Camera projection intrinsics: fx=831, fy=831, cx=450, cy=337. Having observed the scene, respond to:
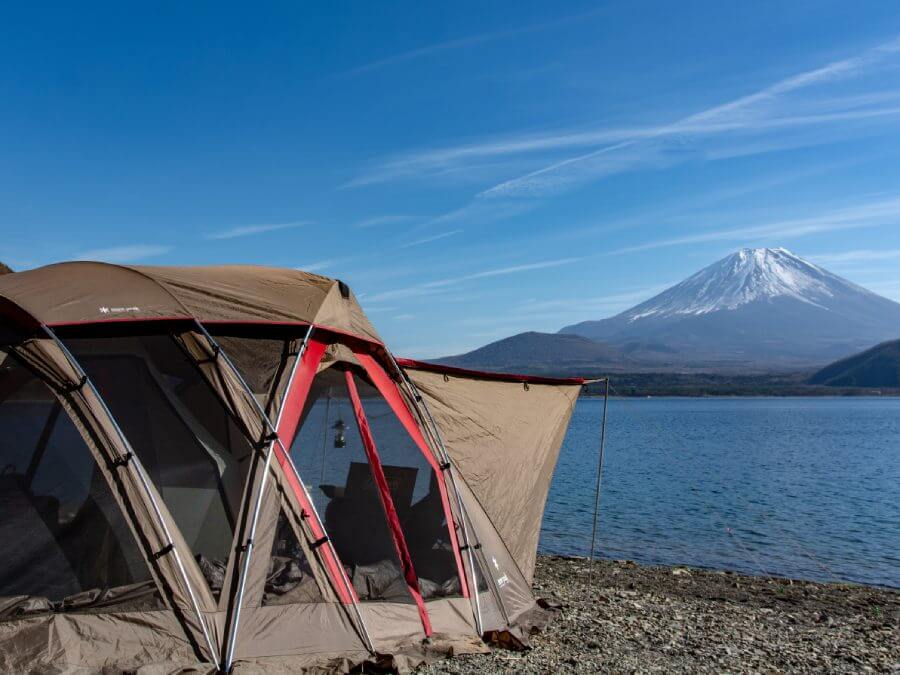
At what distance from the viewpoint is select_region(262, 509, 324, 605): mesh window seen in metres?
7.49

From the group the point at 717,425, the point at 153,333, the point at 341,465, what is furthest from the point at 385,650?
the point at 717,425

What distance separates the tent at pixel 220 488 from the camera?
22.7 feet

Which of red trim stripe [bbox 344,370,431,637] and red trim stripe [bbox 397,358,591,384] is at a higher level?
red trim stripe [bbox 397,358,591,384]

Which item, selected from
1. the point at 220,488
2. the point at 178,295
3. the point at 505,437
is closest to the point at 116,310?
the point at 178,295

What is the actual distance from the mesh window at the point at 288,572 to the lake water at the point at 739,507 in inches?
497

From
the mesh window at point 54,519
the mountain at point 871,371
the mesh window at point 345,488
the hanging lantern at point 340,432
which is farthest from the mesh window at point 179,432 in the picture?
the mountain at point 871,371

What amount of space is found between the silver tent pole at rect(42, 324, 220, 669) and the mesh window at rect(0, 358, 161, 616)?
0.26 m

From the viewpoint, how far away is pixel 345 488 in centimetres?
857

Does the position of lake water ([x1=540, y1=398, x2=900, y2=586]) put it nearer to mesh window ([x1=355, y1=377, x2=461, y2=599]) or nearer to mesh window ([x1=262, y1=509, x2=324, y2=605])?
mesh window ([x1=355, y1=377, x2=461, y2=599])

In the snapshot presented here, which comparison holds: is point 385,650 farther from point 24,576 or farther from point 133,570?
point 24,576

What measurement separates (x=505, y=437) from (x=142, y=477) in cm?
500

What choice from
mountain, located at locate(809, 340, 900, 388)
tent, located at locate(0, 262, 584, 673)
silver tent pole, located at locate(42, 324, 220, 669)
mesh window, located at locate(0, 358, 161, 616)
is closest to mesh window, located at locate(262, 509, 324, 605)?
tent, located at locate(0, 262, 584, 673)

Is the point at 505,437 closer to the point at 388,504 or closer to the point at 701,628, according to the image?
the point at 388,504

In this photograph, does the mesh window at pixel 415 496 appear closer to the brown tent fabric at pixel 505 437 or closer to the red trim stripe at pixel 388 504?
the red trim stripe at pixel 388 504
